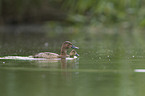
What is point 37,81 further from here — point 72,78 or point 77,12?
point 77,12

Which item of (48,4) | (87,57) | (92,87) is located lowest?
(92,87)

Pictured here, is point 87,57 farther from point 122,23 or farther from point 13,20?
point 13,20

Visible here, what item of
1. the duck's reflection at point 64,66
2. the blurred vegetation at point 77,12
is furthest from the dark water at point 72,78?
the blurred vegetation at point 77,12

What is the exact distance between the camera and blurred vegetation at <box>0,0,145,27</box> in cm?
1097

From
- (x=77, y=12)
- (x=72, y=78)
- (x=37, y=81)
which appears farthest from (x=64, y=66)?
(x=77, y=12)

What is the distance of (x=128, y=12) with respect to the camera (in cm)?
1656

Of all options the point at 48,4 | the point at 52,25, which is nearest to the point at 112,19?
the point at 52,25

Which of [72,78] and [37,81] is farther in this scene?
[72,78]

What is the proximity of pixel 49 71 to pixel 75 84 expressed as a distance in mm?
799

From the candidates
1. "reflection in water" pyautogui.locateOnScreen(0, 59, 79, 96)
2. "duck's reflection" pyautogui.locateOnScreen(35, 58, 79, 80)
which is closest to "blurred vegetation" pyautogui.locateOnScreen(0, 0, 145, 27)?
"duck's reflection" pyautogui.locateOnScreen(35, 58, 79, 80)

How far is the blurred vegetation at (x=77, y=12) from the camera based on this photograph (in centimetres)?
1097

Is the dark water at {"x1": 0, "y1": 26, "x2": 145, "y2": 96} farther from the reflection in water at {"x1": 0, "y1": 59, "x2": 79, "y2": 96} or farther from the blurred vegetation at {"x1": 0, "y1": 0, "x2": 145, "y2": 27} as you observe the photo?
the blurred vegetation at {"x1": 0, "y1": 0, "x2": 145, "y2": 27}

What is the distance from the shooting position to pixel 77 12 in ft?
58.2

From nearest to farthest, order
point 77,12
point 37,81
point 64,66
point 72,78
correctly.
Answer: point 37,81 < point 72,78 < point 64,66 < point 77,12
